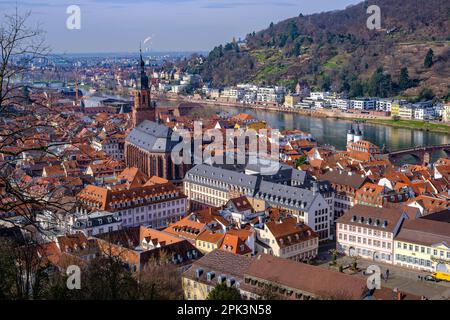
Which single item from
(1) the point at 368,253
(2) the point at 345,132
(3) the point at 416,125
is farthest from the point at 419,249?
(3) the point at 416,125

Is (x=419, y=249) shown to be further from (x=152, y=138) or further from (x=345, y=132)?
(x=345, y=132)

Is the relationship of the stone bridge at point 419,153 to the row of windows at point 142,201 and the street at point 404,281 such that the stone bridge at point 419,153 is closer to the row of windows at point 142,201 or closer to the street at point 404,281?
the row of windows at point 142,201

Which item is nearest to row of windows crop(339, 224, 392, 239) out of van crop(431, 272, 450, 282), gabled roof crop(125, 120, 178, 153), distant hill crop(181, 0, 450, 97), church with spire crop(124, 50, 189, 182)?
van crop(431, 272, 450, 282)

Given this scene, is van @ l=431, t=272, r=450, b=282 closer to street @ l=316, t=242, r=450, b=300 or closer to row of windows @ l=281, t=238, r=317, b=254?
street @ l=316, t=242, r=450, b=300

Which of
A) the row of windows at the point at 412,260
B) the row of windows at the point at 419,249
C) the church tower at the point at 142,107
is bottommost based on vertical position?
the row of windows at the point at 412,260

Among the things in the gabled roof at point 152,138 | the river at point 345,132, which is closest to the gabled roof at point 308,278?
the gabled roof at point 152,138

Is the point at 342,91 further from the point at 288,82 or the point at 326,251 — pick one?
the point at 326,251
